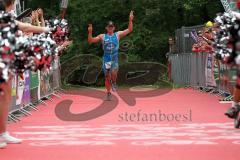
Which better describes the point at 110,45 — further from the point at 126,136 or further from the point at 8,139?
the point at 8,139

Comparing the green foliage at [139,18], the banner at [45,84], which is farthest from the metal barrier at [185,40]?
the green foliage at [139,18]

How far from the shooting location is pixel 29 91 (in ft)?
47.6

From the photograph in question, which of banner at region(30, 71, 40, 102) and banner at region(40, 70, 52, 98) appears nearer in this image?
banner at region(30, 71, 40, 102)

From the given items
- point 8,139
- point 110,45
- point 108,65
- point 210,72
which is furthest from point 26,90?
point 210,72

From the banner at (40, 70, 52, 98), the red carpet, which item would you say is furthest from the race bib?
the red carpet

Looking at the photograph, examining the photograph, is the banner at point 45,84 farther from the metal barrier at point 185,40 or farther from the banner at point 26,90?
the metal barrier at point 185,40

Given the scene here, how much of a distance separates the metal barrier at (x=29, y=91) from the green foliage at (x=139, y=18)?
1437cm

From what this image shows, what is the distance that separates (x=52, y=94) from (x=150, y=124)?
9074mm

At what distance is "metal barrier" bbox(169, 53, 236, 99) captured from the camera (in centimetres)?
1719

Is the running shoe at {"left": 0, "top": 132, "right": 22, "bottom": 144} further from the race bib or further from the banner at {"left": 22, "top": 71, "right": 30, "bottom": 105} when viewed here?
the race bib

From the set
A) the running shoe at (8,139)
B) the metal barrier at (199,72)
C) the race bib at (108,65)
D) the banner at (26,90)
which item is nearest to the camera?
the running shoe at (8,139)

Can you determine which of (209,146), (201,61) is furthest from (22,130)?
(201,61)

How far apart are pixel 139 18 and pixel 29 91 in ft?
69.3

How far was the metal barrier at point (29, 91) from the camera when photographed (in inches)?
489
